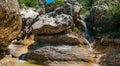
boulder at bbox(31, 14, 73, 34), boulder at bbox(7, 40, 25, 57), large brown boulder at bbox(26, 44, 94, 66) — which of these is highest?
boulder at bbox(31, 14, 73, 34)

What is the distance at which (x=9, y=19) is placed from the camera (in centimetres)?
764

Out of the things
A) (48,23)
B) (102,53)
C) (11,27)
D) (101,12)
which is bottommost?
(11,27)

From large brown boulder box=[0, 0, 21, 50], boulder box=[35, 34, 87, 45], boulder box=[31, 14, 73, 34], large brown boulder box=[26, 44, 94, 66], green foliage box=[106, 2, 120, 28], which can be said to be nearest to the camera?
large brown boulder box=[0, 0, 21, 50]

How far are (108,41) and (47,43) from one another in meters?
4.84

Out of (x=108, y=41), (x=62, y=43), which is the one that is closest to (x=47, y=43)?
(x=62, y=43)

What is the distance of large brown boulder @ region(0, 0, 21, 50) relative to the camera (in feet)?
23.1

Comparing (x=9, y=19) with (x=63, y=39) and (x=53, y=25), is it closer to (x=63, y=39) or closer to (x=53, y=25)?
(x=63, y=39)

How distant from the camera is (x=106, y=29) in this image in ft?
75.2

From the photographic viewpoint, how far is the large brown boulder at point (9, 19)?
7.03 metres

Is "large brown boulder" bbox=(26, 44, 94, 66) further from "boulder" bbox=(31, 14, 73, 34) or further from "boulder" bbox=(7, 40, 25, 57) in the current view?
"boulder" bbox=(31, 14, 73, 34)

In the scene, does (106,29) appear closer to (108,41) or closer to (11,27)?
(108,41)

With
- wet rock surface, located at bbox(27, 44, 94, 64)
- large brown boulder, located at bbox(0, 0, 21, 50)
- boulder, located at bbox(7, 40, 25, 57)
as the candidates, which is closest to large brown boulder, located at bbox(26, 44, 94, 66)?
wet rock surface, located at bbox(27, 44, 94, 64)

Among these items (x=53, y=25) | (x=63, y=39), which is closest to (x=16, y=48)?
(x=53, y=25)

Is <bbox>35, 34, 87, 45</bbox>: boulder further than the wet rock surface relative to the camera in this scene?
Yes
